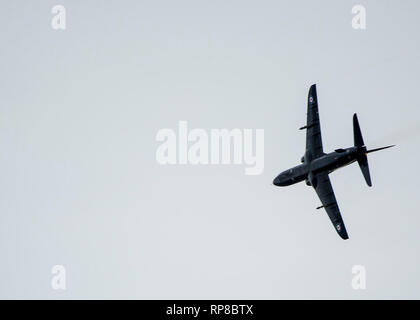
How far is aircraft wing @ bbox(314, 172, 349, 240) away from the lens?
90.9m

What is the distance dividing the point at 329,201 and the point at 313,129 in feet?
30.3

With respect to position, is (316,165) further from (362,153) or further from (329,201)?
(362,153)

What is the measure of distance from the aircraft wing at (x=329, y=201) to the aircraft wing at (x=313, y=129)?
313 centimetres

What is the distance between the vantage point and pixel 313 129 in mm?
92625

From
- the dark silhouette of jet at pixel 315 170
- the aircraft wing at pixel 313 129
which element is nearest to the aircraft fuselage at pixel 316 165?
the dark silhouette of jet at pixel 315 170

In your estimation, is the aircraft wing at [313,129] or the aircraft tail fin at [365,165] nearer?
the aircraft tail fin at [365,165]

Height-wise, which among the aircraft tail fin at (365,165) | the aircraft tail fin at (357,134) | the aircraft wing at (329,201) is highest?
the aircraft tail fin at (357,134)

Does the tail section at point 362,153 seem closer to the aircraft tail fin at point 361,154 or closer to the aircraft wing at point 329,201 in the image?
the aircraft tail fin at point 361,154

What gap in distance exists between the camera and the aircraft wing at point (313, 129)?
91312 mm

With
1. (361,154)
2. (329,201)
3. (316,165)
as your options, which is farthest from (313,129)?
(361,154)
